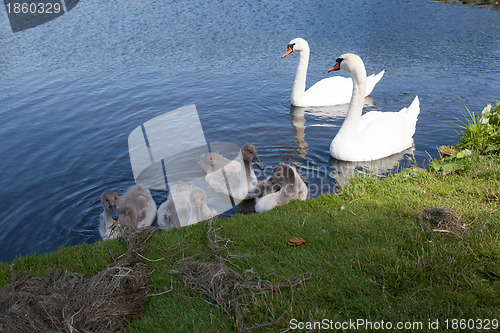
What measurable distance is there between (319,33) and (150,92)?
32.6 feet

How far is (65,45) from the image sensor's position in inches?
750

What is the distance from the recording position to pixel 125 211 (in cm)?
683

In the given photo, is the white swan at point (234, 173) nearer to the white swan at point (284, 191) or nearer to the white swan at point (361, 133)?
the white swan at point (284, 191)

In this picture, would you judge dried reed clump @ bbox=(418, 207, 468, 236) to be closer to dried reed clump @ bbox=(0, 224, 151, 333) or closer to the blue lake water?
the blue lake water

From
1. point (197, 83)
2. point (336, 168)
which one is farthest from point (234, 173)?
point (197, 83)

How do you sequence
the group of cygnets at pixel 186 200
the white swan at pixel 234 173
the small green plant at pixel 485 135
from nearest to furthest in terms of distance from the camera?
the group of cygnets at pixel 186 200
the small green plant at pixel 485 135
the white swan at pixel 234 173

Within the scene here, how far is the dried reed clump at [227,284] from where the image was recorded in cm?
405

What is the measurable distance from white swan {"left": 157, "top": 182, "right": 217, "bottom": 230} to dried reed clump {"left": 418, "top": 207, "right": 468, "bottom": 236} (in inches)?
128

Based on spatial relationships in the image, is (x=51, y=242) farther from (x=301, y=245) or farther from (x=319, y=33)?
(x=319, y=33)

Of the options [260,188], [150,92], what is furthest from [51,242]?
[150,92]

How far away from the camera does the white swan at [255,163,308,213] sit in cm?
696

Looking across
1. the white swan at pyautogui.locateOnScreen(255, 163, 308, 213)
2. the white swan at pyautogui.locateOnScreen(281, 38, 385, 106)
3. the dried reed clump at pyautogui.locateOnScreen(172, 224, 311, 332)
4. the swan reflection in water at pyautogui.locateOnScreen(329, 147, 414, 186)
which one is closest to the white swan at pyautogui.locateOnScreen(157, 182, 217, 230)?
the white swan at pyautogui.locateOnScreen(255, 163, 308, 213)

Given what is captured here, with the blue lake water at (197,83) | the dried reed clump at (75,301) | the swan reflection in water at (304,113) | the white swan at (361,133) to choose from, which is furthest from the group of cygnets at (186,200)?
the swan reflection in water at (304,113)

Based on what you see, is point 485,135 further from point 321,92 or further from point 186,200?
point 186,200
